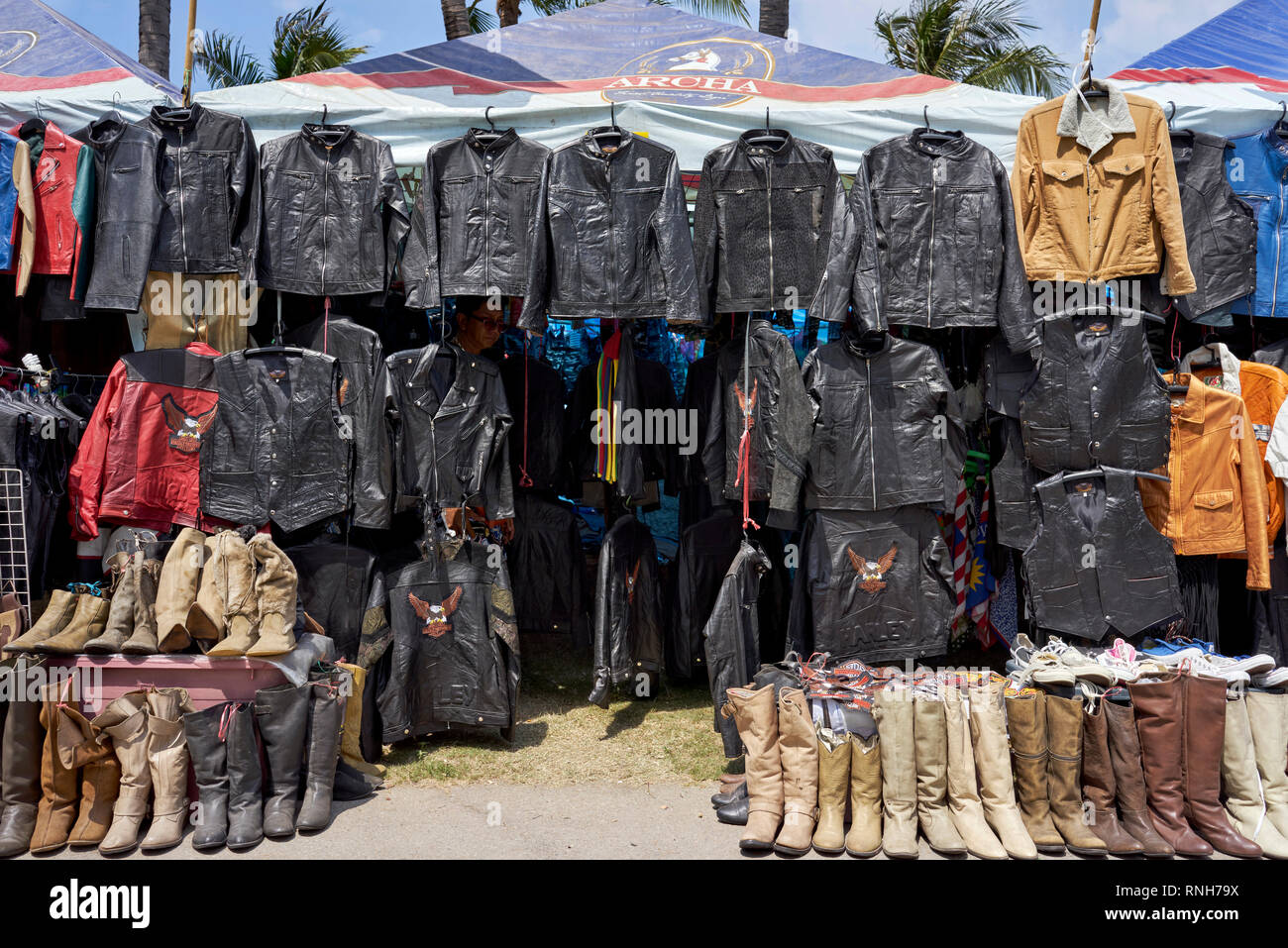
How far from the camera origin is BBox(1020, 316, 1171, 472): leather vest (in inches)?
197

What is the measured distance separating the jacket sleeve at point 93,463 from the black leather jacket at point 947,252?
13.7ft

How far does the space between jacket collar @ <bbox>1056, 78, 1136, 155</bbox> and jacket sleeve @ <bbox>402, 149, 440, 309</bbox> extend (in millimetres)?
3061

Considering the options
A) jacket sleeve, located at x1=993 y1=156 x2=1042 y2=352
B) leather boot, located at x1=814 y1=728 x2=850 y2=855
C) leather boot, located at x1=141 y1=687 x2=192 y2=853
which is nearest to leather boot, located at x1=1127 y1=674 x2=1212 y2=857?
leather boot, located at x1=814 y1=728 x2=850 y2=855

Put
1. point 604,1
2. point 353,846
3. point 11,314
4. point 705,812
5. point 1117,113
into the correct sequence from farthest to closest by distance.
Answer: point 604,1, point 11,314, point 1117,113, point 705,812, point 353,846

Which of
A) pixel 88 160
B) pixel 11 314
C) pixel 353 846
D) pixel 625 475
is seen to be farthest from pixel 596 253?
pixel 11 314

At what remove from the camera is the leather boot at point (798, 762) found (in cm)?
404

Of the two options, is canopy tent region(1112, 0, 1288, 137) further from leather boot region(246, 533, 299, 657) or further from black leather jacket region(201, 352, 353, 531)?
leather boot region(246, 533, 299, 657)

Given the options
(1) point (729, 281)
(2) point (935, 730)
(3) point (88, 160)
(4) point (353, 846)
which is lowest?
(4) point (353, 846)

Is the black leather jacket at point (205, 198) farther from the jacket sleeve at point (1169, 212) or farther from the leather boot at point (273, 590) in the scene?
the jacket sleeve at point (1169, 212)

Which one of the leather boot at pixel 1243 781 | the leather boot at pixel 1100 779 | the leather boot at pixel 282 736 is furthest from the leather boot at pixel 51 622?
the leather boot at pixel 1243 781

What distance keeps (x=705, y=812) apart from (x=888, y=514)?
1.84m

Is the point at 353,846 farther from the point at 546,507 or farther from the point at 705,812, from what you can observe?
the point at 546,507

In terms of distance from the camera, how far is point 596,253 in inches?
203

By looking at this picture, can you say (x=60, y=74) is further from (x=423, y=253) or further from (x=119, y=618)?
(x=119, y=618)
